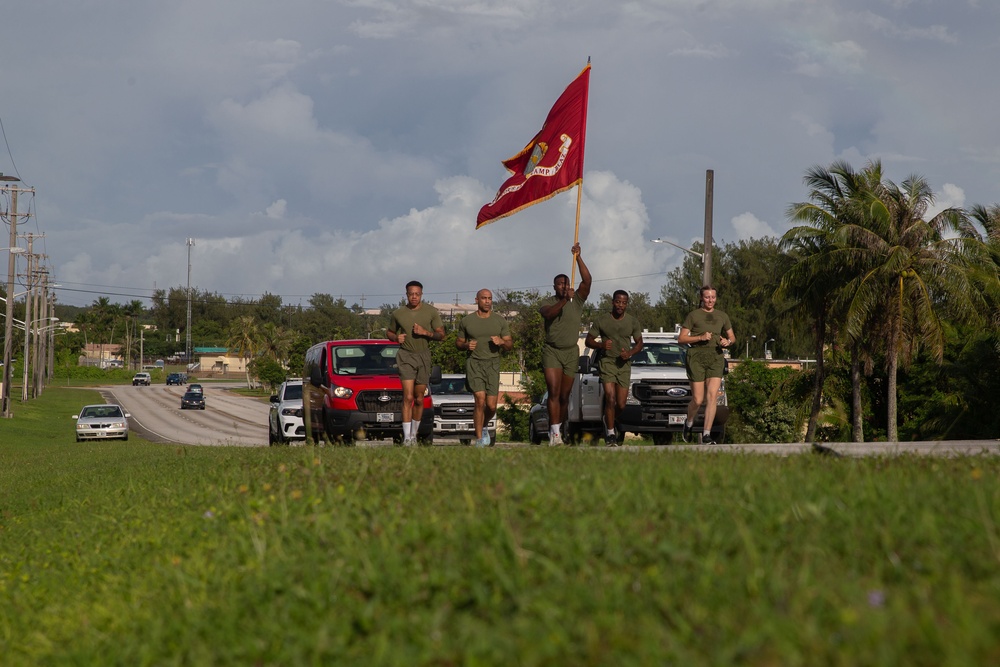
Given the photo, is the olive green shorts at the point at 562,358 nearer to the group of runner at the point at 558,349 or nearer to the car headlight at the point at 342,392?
the group of runner at the point at 558,349

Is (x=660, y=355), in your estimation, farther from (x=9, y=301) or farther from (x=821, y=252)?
(x=9, y=301)

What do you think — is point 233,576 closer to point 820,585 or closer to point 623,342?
point 820,585

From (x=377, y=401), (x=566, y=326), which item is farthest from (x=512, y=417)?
(x=566, y=326)

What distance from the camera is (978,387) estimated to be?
32.6m

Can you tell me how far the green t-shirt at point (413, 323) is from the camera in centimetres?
1302

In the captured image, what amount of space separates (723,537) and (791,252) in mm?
32353

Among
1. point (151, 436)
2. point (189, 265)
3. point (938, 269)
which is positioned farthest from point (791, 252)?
point (189, 265)

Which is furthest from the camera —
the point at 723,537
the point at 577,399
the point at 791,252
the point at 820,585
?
the point at 791,252

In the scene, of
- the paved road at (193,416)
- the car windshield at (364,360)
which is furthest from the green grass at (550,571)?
the paved road at (193,416)

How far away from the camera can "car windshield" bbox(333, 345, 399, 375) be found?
57.2 feet

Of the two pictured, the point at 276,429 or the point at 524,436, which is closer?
the point at 276,429

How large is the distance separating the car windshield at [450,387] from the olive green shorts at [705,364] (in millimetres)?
10639

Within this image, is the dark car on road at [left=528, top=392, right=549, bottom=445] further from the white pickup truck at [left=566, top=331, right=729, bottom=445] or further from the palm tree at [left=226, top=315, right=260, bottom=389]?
the palm tree at [left=226, top=315, right=260, bottom=389]

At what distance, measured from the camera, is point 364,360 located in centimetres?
1767
